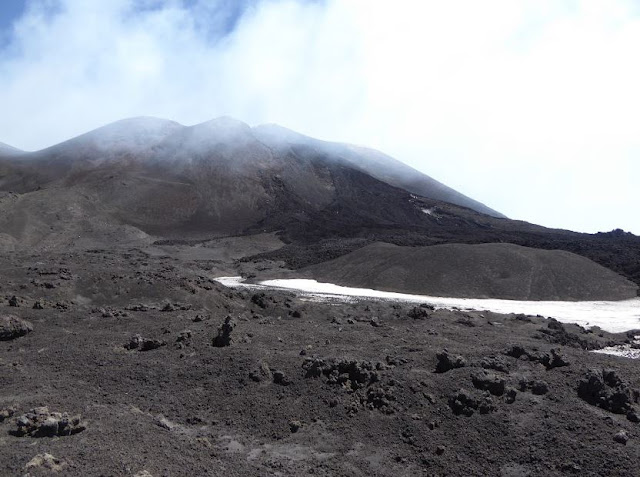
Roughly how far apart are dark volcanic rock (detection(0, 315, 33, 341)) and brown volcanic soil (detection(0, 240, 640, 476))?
363mm

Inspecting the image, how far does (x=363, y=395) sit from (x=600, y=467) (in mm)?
4807

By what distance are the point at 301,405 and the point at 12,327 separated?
1000cm

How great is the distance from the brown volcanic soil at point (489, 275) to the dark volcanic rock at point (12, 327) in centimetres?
2883

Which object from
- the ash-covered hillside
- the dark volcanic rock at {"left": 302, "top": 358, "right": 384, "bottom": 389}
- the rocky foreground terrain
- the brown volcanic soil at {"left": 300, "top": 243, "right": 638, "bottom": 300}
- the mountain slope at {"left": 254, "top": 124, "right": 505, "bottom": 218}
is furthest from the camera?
the mountain slope at {"left": 254, "top": 124, "right": 505, "bottom": 218}

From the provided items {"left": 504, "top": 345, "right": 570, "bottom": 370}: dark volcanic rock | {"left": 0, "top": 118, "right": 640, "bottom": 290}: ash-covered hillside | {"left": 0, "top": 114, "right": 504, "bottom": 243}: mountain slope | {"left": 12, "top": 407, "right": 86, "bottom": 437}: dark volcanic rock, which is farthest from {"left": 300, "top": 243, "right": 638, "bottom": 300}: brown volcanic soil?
{"left": 0, "top": 114, "right": 504, "bottom": 243}: mountain slope

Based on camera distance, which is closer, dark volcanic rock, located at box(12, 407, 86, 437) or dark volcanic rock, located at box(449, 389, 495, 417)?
dark volcanic rock, located at box(12, 407, 86, 437)

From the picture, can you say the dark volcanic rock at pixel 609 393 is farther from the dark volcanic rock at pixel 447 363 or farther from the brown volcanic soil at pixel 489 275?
the brown volcanic soil at pixel 489 275

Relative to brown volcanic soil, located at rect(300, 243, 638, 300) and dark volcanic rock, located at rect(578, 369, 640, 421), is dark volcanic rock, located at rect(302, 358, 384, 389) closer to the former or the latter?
dark volcanic rock, located at rect(578, 369, 640, 421)

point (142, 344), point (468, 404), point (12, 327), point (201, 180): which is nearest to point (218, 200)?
point (201, 180)

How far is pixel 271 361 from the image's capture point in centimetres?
1339

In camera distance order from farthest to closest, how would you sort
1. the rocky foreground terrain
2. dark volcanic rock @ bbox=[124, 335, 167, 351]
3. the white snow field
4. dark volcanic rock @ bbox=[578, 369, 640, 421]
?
the white snow field, dark volcanic rock @ bbox=[124, 335, 167, 351], dark volcanic rock @ bbox=[578, 369, 640, 421], the rocky foreground terrain

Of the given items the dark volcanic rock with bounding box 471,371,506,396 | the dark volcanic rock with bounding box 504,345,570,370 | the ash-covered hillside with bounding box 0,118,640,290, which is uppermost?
the ash-covered hillside with bounding box 0,118,640,290

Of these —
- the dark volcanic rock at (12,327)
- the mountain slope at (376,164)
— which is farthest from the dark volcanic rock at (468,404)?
the mountain slope at (376,164)

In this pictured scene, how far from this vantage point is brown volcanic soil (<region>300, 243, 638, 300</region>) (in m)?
38.8
